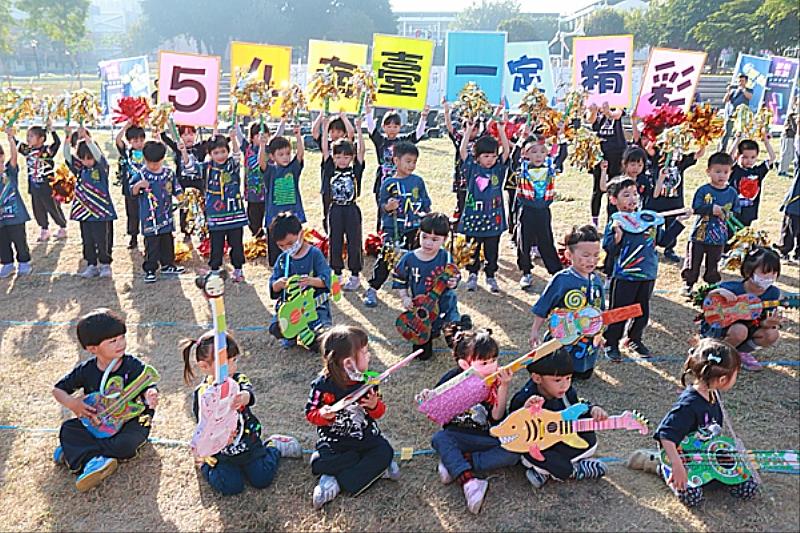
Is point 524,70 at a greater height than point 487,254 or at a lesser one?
greater

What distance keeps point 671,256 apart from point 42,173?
776 cm

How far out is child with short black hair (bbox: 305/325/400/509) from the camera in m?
3.34

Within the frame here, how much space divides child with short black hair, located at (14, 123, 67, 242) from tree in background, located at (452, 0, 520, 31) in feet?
258

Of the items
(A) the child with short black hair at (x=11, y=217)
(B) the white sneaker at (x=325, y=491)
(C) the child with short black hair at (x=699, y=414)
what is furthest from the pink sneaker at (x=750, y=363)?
(A) the child with short black hair at (x=11, y=217)

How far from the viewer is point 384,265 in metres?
6.20

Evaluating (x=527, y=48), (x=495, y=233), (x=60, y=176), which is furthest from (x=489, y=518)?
(x=527, y=48)

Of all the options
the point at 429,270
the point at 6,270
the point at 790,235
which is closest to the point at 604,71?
the point at 790,235

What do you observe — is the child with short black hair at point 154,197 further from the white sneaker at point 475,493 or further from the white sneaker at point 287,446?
the white sneaker at point 475,493

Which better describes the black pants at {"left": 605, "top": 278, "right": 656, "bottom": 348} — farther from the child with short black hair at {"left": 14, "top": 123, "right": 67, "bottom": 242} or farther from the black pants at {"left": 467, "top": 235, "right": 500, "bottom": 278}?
the child with short black hair at {"left": 14, "top": 123, "right": 67, "bottom": 242}

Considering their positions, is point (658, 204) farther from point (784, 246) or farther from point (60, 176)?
point (60, 176)

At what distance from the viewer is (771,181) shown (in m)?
12.1

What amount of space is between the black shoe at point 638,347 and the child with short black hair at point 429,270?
4.44 feet

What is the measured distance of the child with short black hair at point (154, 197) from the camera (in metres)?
6.68

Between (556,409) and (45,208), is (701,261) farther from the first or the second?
(45,208)
